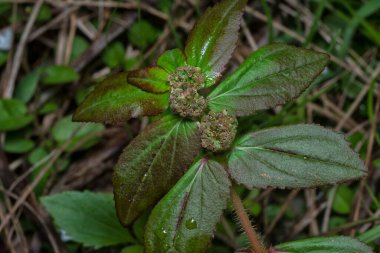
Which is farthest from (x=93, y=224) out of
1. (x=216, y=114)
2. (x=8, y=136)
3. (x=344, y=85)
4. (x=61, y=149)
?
(x=344, y=85)

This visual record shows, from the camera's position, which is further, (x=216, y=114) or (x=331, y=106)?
(x=331, y=106)

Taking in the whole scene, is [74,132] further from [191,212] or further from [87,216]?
[191,212]

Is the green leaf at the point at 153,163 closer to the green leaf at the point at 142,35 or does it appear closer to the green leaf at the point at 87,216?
the green leaf at the point at 87,216

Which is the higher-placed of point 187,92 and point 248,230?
point 187,92

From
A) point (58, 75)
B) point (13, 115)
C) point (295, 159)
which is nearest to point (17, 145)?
point (13, 115)

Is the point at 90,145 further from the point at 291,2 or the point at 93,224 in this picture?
Answer: the point at 291,2

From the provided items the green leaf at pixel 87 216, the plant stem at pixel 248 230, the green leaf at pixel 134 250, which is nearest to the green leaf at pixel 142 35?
the green leaf at pixel 87 216
